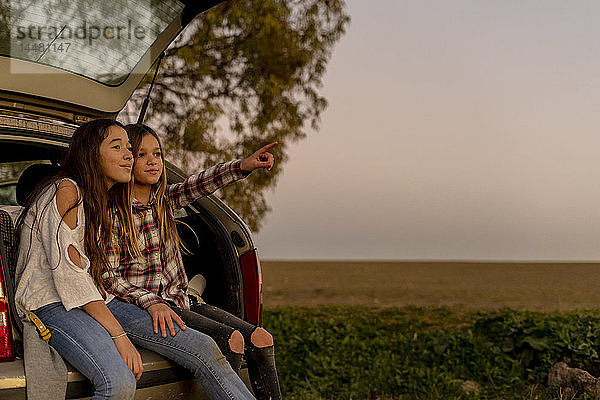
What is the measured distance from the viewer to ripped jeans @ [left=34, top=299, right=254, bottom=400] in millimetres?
2342

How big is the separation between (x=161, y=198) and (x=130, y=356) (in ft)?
2.28

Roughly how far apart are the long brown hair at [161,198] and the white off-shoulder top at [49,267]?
1.34ft

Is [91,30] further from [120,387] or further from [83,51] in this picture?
[120,387]

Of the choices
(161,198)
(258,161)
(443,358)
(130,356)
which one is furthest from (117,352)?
(443,358)

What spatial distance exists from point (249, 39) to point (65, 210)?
189 inches

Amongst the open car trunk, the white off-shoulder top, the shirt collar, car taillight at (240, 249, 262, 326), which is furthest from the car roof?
car taillight at (240, 249, 262, 326)

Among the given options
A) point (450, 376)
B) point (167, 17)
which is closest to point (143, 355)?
point (167, 17)

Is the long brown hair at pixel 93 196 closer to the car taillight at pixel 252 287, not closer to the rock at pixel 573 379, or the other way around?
the car taillight at pixel 252 287

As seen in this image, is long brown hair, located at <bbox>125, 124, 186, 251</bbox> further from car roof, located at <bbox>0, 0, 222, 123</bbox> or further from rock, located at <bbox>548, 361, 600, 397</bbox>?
rock, located at <bbox>548, 361, 600, 397</bbox>

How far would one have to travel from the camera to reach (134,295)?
2.69 meters

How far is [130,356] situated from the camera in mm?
2447

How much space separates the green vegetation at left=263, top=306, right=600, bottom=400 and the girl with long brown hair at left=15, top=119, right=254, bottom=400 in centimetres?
238

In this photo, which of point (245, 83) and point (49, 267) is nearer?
point (49, 267)

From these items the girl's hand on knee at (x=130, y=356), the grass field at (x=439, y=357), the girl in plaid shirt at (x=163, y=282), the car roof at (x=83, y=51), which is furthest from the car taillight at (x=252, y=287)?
the grass field at (x=439, y=357)
